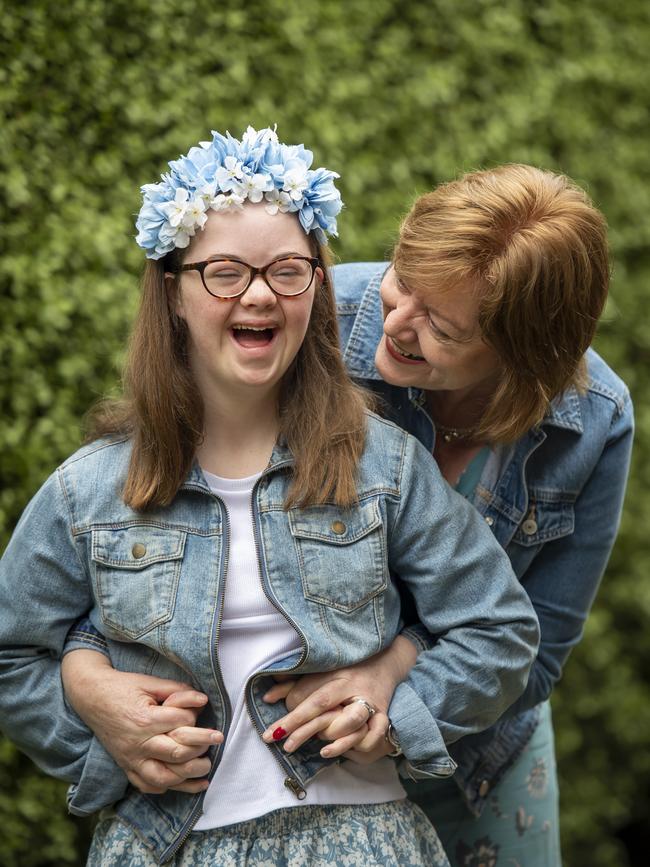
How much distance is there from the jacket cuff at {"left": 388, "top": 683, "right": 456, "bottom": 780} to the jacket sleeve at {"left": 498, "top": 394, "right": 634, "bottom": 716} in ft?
1.42

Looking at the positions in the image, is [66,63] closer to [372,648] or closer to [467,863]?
[372,648]

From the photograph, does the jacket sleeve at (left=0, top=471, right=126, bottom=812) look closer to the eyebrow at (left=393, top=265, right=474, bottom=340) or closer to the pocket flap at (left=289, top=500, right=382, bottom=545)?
the pocket flap at (left=289, top=500, right=382, bottom=545)

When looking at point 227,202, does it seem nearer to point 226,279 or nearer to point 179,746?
point 226,279

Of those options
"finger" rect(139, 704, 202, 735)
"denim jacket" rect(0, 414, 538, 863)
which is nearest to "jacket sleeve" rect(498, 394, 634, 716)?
"denim jacket" rect(0, 414, 538, 863)

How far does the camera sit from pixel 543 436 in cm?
237

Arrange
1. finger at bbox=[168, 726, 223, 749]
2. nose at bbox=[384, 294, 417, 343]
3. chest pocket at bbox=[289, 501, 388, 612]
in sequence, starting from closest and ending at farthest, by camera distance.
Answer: finger at bbox=[168, 726, 223, 749] < chest pocket at bbox=[289, 501, 388, 612] < nose at bbox=[384, 294, 417, 343]

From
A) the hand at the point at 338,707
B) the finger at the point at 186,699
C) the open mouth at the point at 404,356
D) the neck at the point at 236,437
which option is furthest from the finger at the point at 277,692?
the open mouth at the point at 404,356

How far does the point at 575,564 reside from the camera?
2.49 metres

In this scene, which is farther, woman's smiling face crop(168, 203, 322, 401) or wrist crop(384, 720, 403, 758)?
wrist crop(384, 720, 403, 758)

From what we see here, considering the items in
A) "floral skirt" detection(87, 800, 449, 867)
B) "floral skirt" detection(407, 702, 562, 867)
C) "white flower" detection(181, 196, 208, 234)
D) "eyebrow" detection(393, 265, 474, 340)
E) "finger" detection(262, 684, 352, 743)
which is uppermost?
"white flower" detection(181, 196, 208, 234)

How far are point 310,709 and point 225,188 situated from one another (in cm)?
89

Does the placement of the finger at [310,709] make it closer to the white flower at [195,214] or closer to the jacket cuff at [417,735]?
the jacket cuff at [417,735]

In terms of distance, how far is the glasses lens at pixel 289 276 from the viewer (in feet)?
6.51

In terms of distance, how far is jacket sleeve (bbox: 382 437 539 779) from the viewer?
2.08 metres
